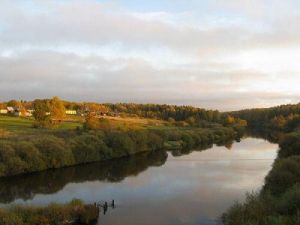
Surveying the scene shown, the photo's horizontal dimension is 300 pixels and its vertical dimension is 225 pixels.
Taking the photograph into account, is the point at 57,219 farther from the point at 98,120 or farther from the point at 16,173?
the point at 98,120

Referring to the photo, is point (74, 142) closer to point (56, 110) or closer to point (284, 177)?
point (56, 110)

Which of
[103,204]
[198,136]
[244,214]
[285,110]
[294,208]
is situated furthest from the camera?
[285,110]

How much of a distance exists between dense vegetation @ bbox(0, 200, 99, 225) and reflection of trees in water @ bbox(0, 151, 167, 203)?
852cm

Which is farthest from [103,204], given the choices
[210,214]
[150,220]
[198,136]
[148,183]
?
[198,136]

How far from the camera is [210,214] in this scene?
25.0m

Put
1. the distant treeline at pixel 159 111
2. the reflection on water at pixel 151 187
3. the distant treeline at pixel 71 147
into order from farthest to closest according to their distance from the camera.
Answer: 1. the distant treeline at pixel 159 111
2. the distant treeline at pixel 71 147
3. the reflection on water at pixel 151 187

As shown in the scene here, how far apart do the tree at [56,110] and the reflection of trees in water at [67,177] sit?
23.2m

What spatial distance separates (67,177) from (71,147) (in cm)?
778

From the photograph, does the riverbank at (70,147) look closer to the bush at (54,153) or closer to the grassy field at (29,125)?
the bush at (54,153)

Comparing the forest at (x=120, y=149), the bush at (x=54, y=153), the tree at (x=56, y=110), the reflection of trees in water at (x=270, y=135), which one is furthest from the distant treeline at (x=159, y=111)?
the bush at (x=54, y=153)

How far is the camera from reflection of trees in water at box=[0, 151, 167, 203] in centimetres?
3232

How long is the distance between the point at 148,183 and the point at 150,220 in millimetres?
12282

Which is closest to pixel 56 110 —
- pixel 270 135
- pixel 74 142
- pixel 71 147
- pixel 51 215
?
pixel 74 142

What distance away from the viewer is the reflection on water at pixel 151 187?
2516cm
